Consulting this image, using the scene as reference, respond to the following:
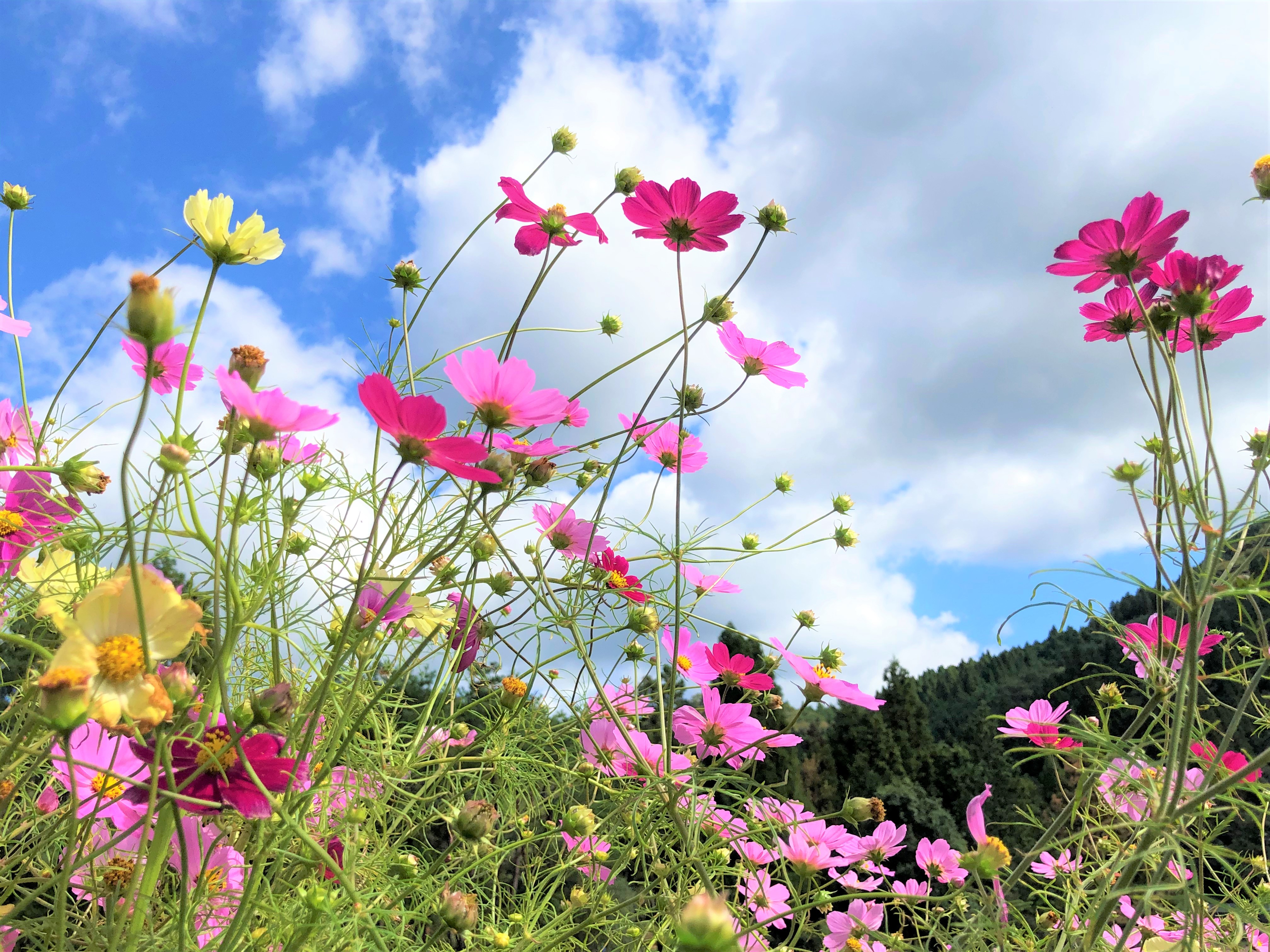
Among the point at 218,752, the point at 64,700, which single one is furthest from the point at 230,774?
the point at 64,700

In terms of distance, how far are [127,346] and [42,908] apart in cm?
57

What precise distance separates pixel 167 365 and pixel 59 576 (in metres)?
0.20

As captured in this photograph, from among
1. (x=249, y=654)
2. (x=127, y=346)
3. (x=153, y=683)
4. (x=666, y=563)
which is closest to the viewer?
(x=153, y=683)

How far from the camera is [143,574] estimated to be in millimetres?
377

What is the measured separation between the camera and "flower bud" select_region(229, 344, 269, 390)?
468 millimetres

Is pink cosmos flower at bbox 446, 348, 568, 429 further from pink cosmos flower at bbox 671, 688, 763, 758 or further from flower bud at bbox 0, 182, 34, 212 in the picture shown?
flower bud at bbox 0, 182, 34, 212

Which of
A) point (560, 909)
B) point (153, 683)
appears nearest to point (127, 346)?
point (153, 683)

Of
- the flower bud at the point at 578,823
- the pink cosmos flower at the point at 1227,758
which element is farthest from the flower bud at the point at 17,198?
the pink cosmos flower at the point at 1227,758

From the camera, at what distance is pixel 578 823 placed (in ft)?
2.02

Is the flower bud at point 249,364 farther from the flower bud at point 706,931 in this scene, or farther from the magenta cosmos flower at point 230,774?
the flower bud at point 706,931

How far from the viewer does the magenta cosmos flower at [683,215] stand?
76 centimetres

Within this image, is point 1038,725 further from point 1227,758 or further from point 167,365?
point 167,365

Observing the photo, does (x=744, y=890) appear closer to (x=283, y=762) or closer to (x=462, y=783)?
(x=462, y=783)

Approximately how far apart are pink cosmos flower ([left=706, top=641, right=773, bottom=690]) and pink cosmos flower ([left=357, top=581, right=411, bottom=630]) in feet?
1.30
